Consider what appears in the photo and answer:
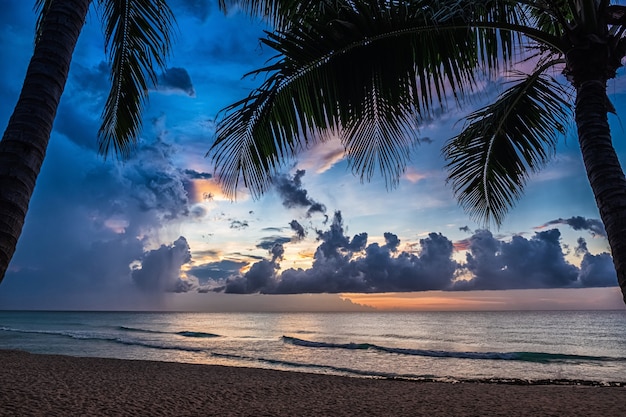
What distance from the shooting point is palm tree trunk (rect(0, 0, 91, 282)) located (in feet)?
6.57

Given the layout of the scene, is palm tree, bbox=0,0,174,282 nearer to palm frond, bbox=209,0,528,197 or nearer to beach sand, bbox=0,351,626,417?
palm frond, bbox=209,0,528,197

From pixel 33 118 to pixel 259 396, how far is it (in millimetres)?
5409

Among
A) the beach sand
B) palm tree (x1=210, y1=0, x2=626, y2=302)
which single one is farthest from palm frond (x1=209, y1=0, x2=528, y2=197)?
the beach sand

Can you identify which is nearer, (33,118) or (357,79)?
(33,118)

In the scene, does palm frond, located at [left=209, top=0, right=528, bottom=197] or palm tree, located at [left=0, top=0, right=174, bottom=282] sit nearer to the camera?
palm tree, located at [left=0, top=0, right=174, bottom=282]

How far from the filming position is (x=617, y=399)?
6.89m

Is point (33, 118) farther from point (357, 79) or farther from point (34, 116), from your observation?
point (357, 79)

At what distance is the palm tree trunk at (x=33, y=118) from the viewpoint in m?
2.00

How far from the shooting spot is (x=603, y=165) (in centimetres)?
Result: 309

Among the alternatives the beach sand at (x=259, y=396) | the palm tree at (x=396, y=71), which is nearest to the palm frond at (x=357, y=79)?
the palm tree at (x=396, y=71)

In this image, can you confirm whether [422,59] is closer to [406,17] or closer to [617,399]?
[406,17]

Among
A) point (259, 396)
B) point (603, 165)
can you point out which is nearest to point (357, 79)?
point (603, 165)

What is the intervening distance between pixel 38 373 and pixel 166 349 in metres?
12.2

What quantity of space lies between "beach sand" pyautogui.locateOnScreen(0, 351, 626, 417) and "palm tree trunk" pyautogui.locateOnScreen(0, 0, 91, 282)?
10.8 feet
